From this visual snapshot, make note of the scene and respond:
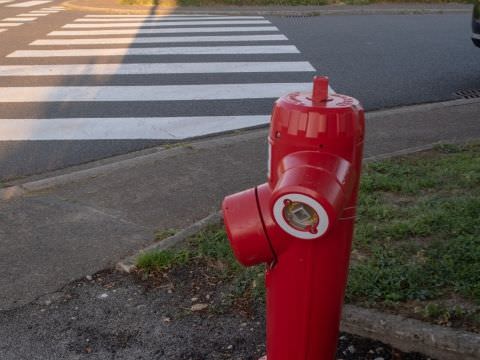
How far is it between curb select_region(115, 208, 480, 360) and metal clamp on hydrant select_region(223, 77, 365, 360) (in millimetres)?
592

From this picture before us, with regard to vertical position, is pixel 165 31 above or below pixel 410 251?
below

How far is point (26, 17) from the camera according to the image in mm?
15547

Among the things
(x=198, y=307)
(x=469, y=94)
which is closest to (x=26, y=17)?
(x=469, y=94)

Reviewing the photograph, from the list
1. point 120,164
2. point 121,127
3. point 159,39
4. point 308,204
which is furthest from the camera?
point 159,39

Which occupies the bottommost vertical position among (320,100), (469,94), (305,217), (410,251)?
(469,94)

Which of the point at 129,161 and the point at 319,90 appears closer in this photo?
the point at 319,90

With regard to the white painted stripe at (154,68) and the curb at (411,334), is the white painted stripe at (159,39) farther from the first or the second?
the curb at (411,334)

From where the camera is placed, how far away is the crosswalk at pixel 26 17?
46.6ft

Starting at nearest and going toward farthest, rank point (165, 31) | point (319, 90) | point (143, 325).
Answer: point (319, 90), point (143, 325), point (165, 31)

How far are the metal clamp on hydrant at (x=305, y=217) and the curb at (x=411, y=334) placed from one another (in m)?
0.59

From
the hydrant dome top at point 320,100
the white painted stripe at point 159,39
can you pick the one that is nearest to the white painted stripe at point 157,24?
the white painted stripe at point 159,39

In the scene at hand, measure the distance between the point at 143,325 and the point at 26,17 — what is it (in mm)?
13962

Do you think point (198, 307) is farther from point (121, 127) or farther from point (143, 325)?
point (121, 127)

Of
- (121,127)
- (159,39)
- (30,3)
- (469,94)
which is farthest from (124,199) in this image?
(30,3)
